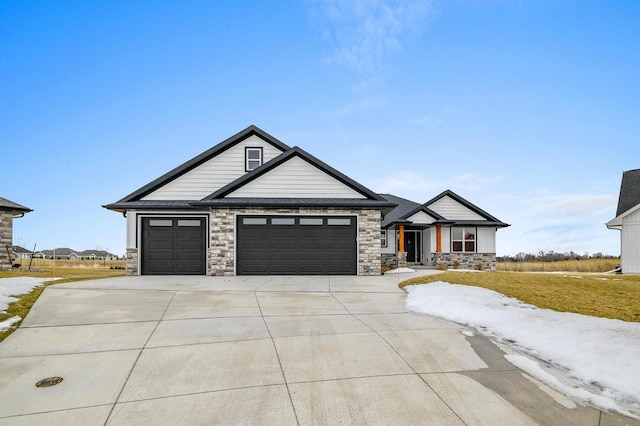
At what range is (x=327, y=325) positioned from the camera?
7.41m

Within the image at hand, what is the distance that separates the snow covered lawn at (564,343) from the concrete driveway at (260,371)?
364 millimetres

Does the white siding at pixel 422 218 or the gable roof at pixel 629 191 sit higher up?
the gable roof at pixel 629 191

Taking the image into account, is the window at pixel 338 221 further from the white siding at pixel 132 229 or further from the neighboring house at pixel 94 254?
the neighboring house at pixel 94 254

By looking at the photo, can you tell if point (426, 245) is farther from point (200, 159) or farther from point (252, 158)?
point (200, 159)

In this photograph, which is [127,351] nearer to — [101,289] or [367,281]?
[101,289]

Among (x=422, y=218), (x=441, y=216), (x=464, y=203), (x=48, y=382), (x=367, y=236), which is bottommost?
(x=48, y=382)

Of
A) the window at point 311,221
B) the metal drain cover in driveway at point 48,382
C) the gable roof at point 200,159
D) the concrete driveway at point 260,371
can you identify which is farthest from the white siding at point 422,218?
the metal drain cover in driveway at point 48,382

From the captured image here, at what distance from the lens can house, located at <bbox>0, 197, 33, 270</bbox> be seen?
23.0 metres

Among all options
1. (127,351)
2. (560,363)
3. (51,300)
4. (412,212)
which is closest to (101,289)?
(51,300)

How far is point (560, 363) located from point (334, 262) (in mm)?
11358

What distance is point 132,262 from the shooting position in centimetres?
1688

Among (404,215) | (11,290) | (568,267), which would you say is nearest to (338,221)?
(404,215)

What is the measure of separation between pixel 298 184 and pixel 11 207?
19362 millimetres

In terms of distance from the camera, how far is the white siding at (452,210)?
2591cm
